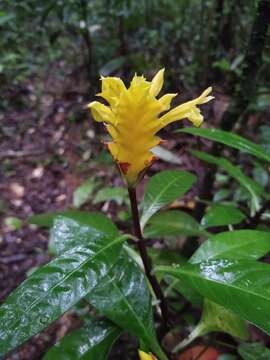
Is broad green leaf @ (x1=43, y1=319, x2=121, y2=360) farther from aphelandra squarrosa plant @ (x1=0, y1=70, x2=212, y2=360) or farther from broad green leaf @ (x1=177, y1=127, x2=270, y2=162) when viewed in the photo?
broad green leaf @ (x1=177, y1=127, x2=270, y2=162)

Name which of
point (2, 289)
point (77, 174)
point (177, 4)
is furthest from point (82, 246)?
point (177, 4)

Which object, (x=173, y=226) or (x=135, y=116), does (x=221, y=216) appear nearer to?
(x=173, y=226)

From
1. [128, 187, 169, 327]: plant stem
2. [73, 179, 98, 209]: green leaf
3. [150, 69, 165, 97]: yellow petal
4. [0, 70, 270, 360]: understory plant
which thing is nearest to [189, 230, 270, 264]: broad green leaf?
[0, 70, 270, 360]: understory plant

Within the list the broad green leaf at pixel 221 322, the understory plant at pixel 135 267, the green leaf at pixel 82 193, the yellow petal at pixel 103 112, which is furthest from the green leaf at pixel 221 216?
the green leaf at pixel 82 193

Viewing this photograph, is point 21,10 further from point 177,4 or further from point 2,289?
point 2,289

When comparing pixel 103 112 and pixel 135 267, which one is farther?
pixel 135 267

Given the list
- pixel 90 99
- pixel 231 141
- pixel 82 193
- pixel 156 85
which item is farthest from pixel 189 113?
pixel 90 99
